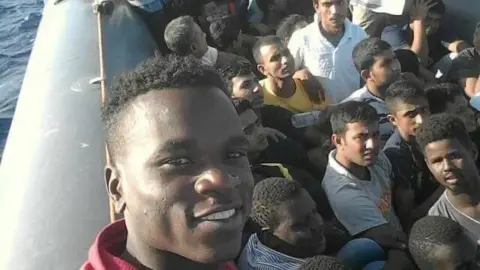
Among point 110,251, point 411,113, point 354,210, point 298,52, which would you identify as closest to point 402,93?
point 411,113

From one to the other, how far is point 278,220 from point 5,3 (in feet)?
19.5

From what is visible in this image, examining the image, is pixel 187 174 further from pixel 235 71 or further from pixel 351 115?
pixel 235 71

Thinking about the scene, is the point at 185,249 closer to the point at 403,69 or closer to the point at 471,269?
the point at 471,269

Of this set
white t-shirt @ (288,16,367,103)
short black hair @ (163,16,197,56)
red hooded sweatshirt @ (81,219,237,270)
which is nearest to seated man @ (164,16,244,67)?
short black hair @ (163,16,197,56)

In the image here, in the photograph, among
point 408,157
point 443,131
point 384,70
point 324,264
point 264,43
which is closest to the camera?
point 324,264

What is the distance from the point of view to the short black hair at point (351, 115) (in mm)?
2635

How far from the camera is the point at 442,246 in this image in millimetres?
2023

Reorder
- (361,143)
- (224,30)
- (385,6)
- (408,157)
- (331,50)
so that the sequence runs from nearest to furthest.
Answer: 1. (361,143)
2. (408,157)
3. (331,50)
4. (224,30)
5. (385,6)

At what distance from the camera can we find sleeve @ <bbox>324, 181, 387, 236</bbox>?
8.13ft

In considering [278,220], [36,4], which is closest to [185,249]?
[278,220]

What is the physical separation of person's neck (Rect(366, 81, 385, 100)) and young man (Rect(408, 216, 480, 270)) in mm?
1156

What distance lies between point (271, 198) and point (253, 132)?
541mm

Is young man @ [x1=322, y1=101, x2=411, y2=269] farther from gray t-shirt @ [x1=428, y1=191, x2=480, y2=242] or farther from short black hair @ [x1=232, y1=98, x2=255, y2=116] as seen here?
short black hair @ [x1=232, y1=98, x2=255, y2=116]

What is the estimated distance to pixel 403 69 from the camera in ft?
11.8
